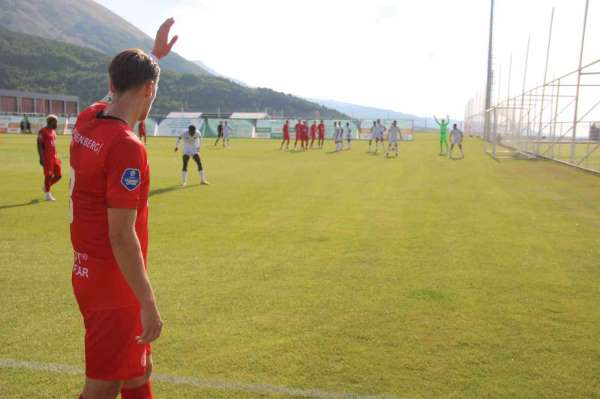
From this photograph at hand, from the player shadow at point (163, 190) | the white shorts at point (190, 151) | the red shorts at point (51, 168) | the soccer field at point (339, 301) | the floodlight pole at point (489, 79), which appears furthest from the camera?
the floodlight pole at point (489, 79)

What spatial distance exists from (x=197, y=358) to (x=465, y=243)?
5.28 metres

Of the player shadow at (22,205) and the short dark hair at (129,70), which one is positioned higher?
the short dark hair at (129,70)

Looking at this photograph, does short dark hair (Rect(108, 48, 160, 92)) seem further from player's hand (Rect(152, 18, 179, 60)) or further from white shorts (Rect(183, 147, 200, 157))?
white shorts (Rect(183, 147, 200, 157))

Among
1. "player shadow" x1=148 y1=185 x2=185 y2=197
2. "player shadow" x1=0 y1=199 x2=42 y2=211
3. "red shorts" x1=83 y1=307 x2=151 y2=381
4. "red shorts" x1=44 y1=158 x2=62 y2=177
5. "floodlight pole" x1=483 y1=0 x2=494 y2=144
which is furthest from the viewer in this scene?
"floodlight pole" x1=483 y1=0 x2=494 y2=144

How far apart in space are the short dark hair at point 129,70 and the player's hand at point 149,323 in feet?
3.18

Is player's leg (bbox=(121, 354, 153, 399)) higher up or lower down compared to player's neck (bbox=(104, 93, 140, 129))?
lower down

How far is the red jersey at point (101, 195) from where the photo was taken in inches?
84.6

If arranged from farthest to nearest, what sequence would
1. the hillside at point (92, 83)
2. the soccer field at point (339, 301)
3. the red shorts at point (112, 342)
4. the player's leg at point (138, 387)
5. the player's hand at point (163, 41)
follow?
1. the hillside at point (92, 83)
2. the soccer field at point (339, 301)
3. the player's hand at point (163, 41)
4. the player's leg at point (138, 387)
5. the red shorts at point (112, 342)

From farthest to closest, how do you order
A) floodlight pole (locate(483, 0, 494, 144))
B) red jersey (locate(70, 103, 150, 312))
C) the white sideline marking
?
floodlight pole (locate(483, 0, 494, 144)), the white sideline marking, red jersey (locate(70, 103, 150, 312))

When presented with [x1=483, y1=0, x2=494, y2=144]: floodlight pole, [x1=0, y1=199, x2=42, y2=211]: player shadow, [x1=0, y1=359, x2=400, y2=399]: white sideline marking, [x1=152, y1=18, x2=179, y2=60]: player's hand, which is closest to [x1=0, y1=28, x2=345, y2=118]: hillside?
[x1=483, y1=0, x2=494, y2=144]: floodlight pole

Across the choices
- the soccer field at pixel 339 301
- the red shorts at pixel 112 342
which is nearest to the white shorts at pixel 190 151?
the soccer field at pixel 339 301

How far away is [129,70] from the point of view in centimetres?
229

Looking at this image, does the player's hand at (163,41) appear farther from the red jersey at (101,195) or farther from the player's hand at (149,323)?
the player's hand at (149,323)

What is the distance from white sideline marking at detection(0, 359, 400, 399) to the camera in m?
3.63
